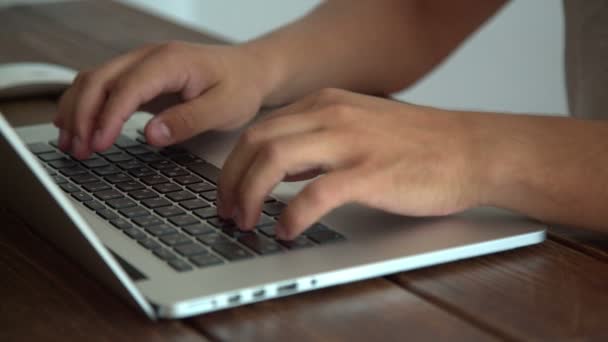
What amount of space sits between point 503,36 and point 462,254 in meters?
2.05

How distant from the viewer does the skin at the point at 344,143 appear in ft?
2.30

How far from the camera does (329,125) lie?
728 mm

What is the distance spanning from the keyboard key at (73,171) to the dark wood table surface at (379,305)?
0.28 feet

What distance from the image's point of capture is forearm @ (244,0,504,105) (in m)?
1.09

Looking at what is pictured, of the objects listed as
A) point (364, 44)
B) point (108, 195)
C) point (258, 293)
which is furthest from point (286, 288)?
point (364, 44)

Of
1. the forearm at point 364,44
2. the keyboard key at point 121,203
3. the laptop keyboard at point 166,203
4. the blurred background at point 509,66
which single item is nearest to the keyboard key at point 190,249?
the laptop keyboard at point 166,203

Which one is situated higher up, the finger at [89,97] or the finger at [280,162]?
the finger at [280,162]

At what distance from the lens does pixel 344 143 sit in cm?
72

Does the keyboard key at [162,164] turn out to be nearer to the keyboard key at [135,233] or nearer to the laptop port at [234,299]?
the keyboard key at [135,233]

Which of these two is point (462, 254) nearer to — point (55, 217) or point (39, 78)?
point (55, 217)

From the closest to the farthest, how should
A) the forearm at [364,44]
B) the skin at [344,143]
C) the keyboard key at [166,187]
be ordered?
the skin at [344,143] → the keyboard key at [166,187] → the forearm at [364,44]

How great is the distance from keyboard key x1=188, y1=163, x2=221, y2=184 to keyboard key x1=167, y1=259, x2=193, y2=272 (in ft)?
0.65

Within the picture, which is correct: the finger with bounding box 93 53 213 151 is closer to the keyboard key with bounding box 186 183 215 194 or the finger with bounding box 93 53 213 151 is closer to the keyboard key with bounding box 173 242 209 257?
the keyboard key with bounding box 186 183 215 194

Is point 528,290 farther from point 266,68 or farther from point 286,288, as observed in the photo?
point 266,68
